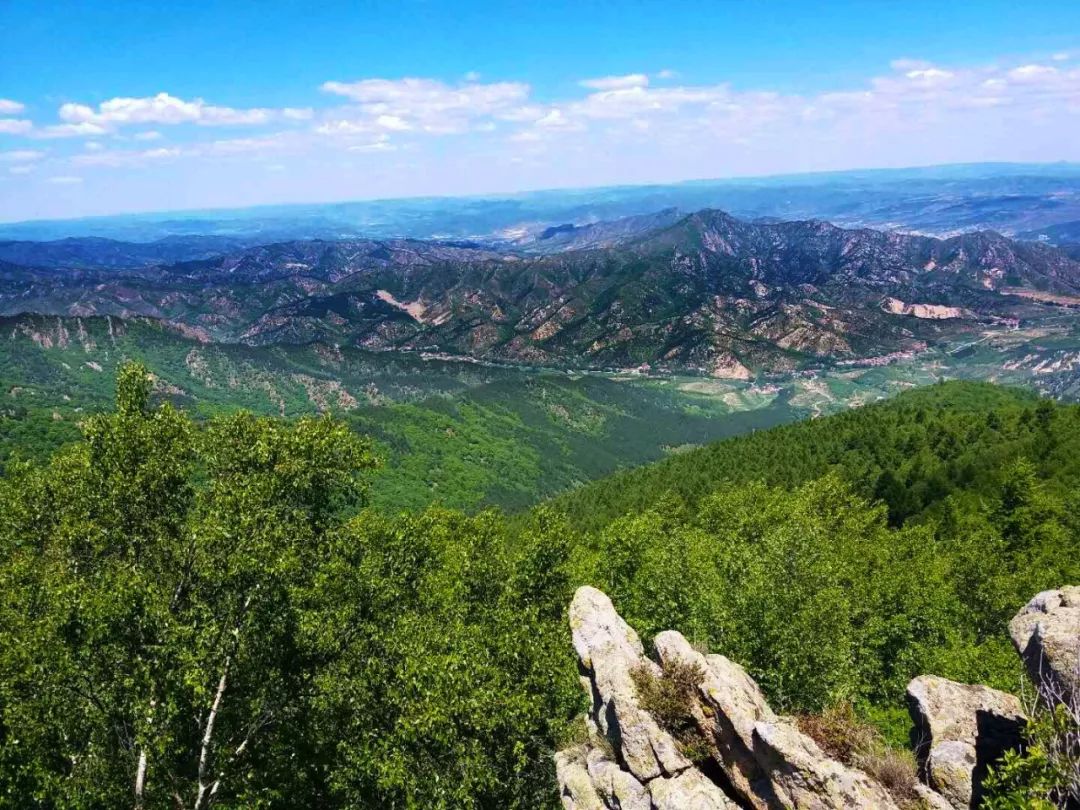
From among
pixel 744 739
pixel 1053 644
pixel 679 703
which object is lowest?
pixel 744 739

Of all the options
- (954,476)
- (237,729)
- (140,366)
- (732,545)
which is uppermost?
(140,366)

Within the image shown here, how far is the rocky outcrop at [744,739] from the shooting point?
74.3 feet

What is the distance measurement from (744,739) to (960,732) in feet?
34.5

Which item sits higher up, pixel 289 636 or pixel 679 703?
pixel 289 636

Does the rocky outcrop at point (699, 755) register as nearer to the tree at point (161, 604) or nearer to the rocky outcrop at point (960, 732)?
the rocky outcrop at point (960, 732)

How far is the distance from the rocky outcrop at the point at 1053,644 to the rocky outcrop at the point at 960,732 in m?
2.13

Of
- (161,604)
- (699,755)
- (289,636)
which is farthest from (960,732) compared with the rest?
(161,604)

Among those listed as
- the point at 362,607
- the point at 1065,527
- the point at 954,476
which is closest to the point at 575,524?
the point at 954,476

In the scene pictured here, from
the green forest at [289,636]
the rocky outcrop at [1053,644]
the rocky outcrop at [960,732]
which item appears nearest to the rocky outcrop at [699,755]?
the green forest at [289,636]

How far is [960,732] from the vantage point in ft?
90.5

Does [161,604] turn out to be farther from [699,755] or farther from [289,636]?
[699,755]

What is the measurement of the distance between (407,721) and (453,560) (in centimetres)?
2880

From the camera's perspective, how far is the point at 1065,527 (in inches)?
3605

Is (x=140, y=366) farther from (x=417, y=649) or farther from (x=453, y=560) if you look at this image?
(x=453, y=560)
